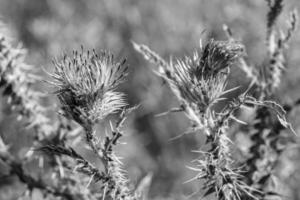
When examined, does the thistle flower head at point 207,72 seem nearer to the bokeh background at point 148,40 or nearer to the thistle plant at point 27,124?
the thistle plant at point 27,124

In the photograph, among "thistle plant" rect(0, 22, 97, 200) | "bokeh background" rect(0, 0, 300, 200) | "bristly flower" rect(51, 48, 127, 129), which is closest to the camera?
"bristly flower" rect(51, 48, 127, 129)

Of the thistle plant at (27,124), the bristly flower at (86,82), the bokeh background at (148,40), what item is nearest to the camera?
the bristly flower at (86,82)

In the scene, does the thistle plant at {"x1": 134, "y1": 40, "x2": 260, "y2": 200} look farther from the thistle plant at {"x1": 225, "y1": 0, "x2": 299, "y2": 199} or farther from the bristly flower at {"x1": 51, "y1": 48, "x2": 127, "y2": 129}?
the thistle plant at {"x1": 225, "y1": 0, "x2": 299, "y2": 199}

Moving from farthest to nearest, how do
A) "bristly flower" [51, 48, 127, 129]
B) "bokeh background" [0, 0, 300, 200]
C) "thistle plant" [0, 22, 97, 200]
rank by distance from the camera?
"bokeh background" [0, 0, 300, 200], "thistle plant" [0, 22, 97, 200], "bristly flower" [51, 48, 127, 129]

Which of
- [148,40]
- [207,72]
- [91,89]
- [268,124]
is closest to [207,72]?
[207,72]

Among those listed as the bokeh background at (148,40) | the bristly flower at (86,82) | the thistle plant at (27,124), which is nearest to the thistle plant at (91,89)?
the bristly flower at (86,82)

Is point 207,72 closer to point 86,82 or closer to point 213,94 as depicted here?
point 213,94

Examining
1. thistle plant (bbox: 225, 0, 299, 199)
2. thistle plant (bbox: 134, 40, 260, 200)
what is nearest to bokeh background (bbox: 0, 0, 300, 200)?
thistle plant (bbox: 225, 0, 299, 199)
